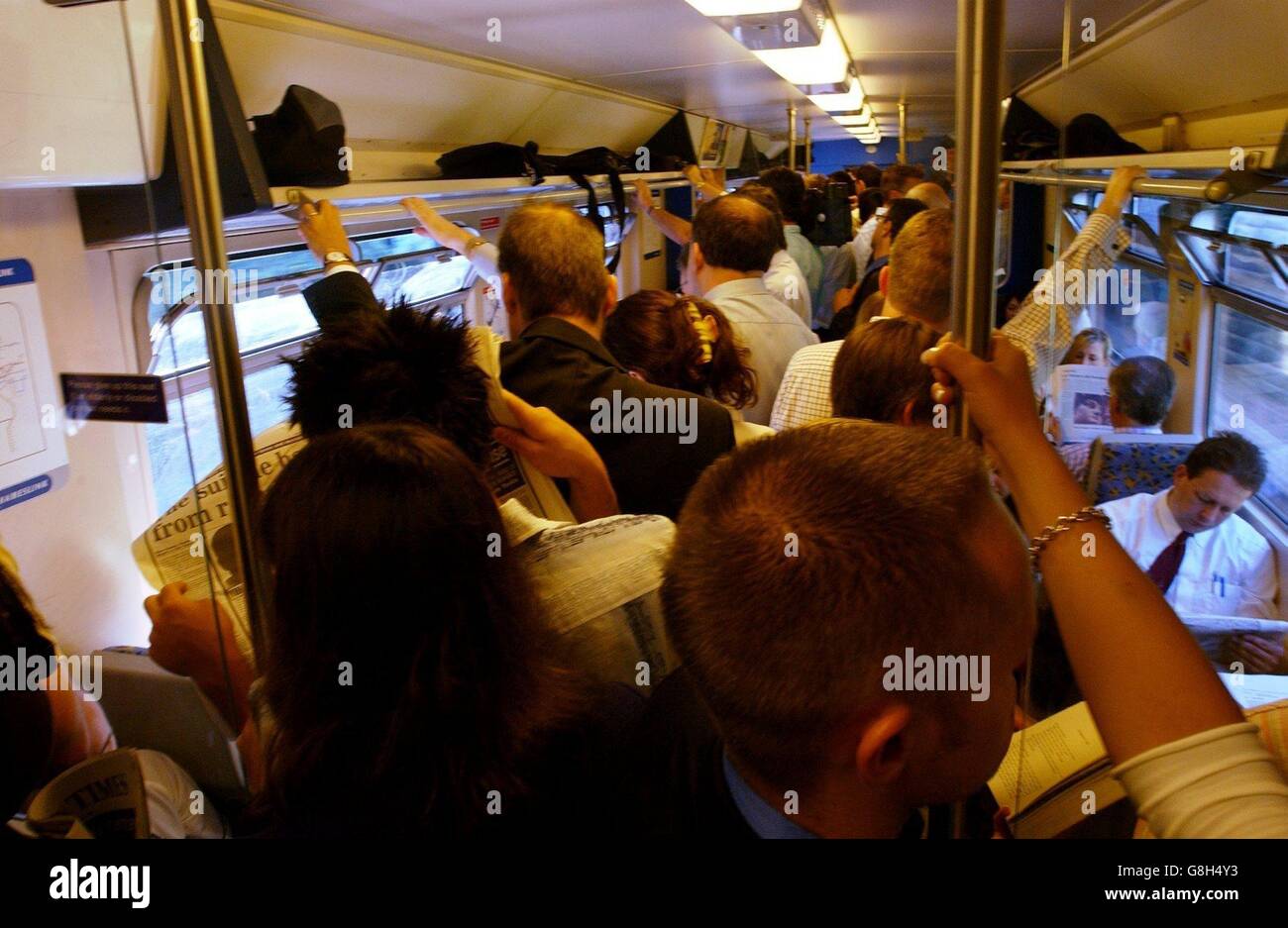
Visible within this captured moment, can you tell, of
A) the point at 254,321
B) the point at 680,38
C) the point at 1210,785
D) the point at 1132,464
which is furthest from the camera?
the point at 680,38

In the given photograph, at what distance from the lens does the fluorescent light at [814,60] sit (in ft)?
11.1

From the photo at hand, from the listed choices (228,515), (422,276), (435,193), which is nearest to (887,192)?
(422,276)

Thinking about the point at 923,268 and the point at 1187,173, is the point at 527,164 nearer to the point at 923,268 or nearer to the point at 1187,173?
the point at 923,268

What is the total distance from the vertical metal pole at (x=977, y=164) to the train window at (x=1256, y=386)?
1.19m

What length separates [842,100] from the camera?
6.07 meters

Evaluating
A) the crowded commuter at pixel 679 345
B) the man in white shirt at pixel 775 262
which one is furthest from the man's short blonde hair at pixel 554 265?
the man in white shirt at pixel 775 262

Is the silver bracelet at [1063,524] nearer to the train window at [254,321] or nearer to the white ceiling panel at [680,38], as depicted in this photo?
the train window at [254,321]

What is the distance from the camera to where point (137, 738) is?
1415 mm

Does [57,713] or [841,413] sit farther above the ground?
[841,413]

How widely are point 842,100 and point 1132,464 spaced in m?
4.91

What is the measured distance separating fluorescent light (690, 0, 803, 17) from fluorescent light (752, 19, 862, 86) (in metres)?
0.55
